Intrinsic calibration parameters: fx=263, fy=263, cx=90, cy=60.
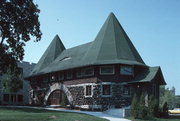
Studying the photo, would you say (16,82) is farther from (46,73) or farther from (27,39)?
(27,39)

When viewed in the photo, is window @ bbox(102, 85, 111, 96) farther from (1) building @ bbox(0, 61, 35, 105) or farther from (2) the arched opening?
(1) building @ bbox(0, 61, 35, 105)

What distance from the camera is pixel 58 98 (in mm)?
36031

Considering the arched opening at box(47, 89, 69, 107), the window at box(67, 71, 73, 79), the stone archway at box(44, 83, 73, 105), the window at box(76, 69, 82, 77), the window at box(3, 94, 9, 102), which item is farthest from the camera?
the window at box(3, 94, 9, 102)

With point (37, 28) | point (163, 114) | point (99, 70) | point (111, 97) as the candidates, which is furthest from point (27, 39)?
point (163, 114)

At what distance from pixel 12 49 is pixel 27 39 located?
2008mm

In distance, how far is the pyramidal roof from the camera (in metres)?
42.4

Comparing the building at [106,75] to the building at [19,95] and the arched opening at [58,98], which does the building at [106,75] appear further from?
the building at [19,95]

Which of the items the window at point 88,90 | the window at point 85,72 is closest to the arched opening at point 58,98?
the window at point 85,72

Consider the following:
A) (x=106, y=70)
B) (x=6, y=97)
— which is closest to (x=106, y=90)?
(x=106, y=70)

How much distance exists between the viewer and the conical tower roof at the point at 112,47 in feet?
99.1

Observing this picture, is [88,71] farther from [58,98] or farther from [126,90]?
[58,98]

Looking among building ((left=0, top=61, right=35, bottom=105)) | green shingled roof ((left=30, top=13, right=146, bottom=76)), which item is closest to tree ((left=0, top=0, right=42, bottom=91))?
green shingled roof ((left=30, top=13, right=146, bottom=76))

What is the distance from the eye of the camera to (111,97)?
2948cm

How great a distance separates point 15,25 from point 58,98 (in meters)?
14.4
